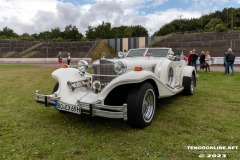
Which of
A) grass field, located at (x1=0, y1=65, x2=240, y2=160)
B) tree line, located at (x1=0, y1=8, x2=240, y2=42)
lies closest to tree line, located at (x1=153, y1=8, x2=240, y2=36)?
tree line, located at (x1=0, y1=8, x2=240, y2=42)

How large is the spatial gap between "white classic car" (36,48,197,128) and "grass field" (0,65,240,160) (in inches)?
14.7

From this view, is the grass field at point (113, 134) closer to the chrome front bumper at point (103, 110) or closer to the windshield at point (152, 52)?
the chrome front bumper at point (103, 110)

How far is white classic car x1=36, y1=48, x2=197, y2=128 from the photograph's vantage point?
358 centimetres

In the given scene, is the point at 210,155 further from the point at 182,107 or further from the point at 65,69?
the point at 65,69

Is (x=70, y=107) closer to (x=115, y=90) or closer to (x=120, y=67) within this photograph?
(x=115, y=90)

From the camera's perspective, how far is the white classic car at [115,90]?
3582mm

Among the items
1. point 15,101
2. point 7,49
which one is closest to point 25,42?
point 7,49

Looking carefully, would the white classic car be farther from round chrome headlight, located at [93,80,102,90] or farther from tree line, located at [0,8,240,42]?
tree line, located at [0,8,240,42]

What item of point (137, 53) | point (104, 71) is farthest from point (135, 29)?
point (104, 71)

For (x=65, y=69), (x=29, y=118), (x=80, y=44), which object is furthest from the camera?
(x=80, y=44)

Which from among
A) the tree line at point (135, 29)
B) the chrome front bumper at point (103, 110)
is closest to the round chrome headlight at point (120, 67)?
the chrome front bumper at point (103, 110)

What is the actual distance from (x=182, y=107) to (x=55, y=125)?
10.3ft

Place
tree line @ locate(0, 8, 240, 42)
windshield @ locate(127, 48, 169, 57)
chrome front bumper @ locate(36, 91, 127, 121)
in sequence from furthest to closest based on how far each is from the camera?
tree line @ locate(0, 8, 240, 42) < windshield @ locate(127, 48, 169, 57) < chrome front bumper @ locate(36, 91, 127, 121)

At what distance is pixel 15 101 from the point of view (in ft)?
19.3
